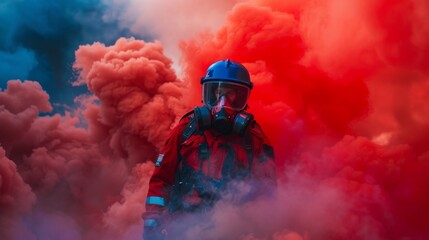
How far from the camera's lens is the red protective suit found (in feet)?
16.6

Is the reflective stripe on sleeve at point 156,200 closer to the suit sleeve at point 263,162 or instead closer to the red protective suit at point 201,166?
the red protective suit at point 201,166

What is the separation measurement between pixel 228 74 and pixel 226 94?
0.82ft

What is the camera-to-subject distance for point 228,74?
5746mm

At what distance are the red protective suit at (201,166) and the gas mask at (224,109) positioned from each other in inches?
5.3

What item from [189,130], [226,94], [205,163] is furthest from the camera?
[226,94]

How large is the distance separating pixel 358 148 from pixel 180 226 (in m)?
5.68

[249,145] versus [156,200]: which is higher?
[249,145]

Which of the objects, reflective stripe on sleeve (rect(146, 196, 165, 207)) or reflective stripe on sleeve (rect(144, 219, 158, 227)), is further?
reflective stripe on sleeve (rect(146, 196, 165, 207))

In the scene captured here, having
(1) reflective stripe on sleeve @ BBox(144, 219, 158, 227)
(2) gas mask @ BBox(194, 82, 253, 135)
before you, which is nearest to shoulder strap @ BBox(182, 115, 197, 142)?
(2) gas mask @ BBox(194, 82, 253, 135)

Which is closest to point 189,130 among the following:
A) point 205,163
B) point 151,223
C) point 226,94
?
point 205,163

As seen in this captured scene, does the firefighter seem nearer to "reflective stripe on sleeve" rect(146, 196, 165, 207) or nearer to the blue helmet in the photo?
"reflective stripe on sleeve" rect(146, 196, 165, 207)

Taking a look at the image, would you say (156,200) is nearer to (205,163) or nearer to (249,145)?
(205,163)

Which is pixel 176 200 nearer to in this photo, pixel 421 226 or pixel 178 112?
pixel 421 226

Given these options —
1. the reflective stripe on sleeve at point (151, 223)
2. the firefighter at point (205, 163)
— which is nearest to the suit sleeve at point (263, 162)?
the firefighter at point (205, 163)
